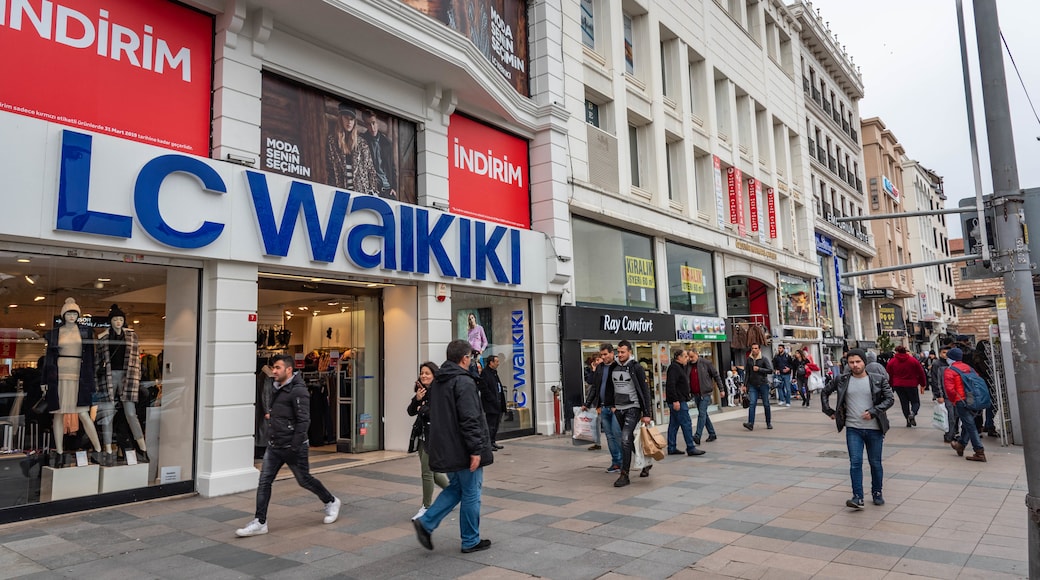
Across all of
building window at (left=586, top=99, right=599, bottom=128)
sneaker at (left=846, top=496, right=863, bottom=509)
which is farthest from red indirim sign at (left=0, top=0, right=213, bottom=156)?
building window at (left=586, top=99, right=599, bottom=128)

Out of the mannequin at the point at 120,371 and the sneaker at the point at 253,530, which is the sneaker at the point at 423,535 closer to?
the sneaker at the point at 253,530

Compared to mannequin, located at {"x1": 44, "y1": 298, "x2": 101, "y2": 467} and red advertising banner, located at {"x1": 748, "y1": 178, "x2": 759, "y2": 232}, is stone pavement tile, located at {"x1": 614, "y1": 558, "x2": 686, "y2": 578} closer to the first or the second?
mannequin, located at {"x1": 44, "y1": 298, "x2": 101, "y2": 467}

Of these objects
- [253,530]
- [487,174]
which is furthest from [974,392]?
[253,530]

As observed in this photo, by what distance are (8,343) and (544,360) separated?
30.7 feet

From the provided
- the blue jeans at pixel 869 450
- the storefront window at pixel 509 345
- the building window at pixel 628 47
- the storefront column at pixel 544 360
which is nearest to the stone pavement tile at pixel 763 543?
the blue jeans at pixel 869 450

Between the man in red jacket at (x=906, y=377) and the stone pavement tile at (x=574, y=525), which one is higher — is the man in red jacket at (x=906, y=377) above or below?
above

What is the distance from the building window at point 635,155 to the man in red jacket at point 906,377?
8297 millimetres

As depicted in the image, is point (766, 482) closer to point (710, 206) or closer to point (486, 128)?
point (486, 128)

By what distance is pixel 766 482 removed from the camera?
847 centimetres

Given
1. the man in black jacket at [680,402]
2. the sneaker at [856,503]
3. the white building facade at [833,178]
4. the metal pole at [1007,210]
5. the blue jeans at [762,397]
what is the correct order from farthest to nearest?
the white building facade at [833,178] → the blue jeans at [762,397] → the man in black jacket at [680,402] → the sneaker at [856,503] → the metal pole at [1007,210]

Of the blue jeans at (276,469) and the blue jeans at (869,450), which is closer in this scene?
the blue jeans at (276,469)

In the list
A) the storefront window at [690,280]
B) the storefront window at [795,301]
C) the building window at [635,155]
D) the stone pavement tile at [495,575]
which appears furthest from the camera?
the storefront window at [795,301]

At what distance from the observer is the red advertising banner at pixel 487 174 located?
13.0m

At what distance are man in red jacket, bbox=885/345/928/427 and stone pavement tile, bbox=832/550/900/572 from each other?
9203mm
